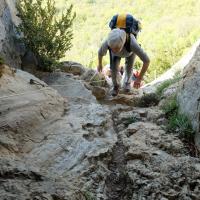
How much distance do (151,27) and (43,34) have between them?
1578cm

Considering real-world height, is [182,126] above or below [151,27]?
below

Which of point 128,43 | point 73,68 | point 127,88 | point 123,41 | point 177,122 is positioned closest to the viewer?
point 177,122

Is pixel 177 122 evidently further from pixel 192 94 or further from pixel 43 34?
pixel 43 34

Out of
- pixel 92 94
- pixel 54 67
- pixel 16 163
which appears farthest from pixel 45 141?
pixel 54 67

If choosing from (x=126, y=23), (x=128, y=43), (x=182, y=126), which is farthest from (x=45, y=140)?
(x=126, y=23)

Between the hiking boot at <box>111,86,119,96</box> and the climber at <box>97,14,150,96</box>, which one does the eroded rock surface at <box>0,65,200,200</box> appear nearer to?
the climber at <box>97,14,150,96</box>

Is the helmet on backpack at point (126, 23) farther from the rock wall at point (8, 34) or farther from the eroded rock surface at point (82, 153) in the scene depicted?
the rock wall at point (8, 34)

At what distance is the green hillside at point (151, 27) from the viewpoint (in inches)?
722

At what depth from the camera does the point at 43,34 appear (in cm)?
851

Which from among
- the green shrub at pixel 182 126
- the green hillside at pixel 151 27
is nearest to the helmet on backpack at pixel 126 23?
the green shrub at pixel 182 126

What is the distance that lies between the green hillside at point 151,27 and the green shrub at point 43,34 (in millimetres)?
6037

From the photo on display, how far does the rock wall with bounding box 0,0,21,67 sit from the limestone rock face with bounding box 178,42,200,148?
3687 millimetres

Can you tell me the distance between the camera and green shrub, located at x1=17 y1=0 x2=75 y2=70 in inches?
334

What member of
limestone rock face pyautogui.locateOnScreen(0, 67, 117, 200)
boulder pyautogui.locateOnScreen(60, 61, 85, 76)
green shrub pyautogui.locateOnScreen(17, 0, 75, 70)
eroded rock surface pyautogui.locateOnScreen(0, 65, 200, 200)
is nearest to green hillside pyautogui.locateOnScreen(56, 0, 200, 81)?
boulder pyautogui.locateOnScreen(60, 61, 85, 76)
